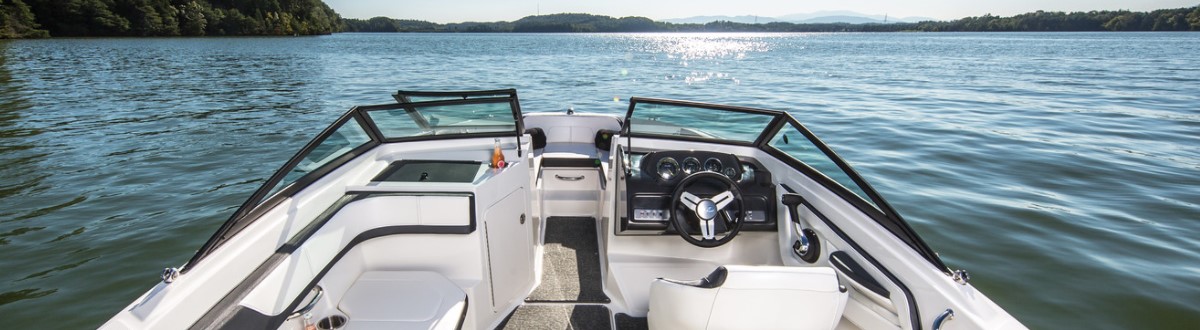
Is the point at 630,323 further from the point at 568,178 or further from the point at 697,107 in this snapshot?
the point at 568,178

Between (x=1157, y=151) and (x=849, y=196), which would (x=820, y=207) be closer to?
(x=849, y=196)

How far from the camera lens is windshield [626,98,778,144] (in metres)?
3.64

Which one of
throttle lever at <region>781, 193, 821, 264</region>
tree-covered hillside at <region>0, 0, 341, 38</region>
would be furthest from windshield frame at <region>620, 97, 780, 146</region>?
tree-covered hillside at <region>0, 0, 341, 38</region>

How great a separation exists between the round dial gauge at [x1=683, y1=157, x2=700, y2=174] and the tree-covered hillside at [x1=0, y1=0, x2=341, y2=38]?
155ft

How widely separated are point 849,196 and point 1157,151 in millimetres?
8418

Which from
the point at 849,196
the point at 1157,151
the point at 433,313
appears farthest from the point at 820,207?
the point at 1157,151

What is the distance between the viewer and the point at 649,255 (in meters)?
3.53

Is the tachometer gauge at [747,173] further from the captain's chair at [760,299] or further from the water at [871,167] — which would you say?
the water at [871,167]

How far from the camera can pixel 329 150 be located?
301 centimetres

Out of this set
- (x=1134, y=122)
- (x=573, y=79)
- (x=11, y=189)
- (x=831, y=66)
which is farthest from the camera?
(x=831, y=66)

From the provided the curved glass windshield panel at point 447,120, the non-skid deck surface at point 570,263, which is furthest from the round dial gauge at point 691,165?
the curved glass windshield panel at point 447,120

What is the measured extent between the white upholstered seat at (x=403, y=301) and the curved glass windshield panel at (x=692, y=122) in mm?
1731

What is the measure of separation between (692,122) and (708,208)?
1.33m

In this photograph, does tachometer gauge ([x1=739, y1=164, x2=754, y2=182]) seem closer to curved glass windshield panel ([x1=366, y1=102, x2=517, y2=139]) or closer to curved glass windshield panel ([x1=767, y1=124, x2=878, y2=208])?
curved glass windshield panel ([x1=767, y1=124, x2=878, y2=208])
